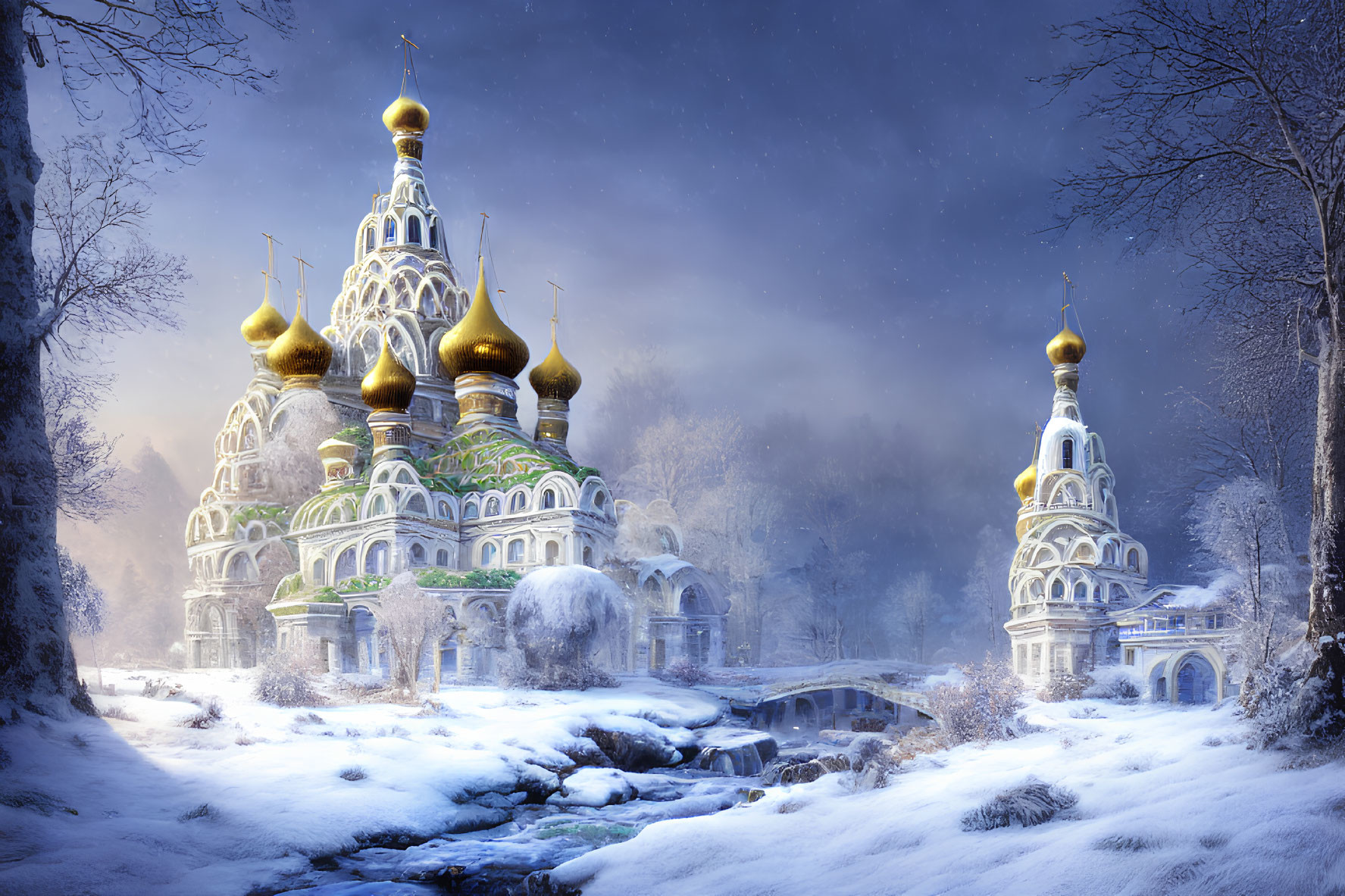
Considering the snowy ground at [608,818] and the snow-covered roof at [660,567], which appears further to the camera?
the snow-covered roof at [660,567]

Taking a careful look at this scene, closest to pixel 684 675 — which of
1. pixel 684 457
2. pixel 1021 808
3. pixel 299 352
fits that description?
pixel 684 457

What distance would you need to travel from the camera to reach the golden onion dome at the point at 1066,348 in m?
25.3

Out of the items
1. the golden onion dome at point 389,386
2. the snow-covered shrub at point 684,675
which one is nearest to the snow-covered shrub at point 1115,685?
the snow-covered shrub at point 684,675

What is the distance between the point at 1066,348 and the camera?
A: 83.1 feet

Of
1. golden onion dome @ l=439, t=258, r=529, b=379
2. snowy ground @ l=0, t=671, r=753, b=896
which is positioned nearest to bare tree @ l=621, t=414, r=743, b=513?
golden onion dome @ l=439, t=258, r=529, b=379

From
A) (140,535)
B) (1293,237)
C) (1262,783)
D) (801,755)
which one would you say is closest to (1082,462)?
(801,755)

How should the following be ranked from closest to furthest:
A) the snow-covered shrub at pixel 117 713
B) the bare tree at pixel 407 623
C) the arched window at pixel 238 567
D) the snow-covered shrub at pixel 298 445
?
the snow-covered shrub at pixel 117 713
the bare tree at pixel 407 623
the arched window at pixel 238 567
the snow-covered shrub at pixel 298 445

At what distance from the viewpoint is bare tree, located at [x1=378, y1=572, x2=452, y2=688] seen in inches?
758

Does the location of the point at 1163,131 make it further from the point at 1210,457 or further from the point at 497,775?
the point at 1210,457

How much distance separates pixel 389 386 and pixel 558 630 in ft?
42.0

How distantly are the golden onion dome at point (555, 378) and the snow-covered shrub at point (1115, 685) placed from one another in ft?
69.5

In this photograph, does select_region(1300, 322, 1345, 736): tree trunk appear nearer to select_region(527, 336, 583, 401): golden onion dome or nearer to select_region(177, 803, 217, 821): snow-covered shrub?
select_region(177, 803, 217, 821): snow-covered shrub

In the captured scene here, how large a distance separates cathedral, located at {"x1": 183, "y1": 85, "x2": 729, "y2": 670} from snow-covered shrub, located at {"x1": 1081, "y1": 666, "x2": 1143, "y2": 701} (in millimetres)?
13788

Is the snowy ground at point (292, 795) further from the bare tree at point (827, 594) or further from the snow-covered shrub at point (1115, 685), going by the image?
the bare tree at point (827, 594)
